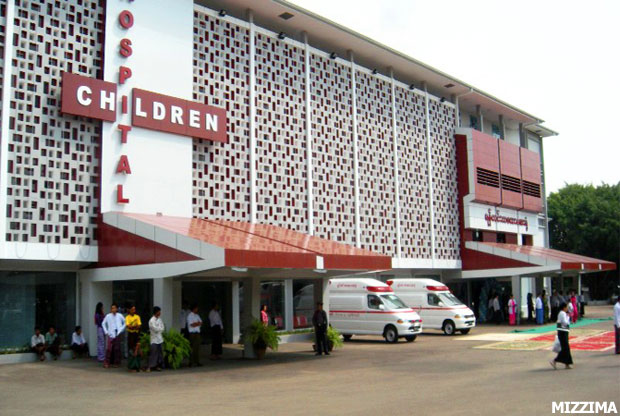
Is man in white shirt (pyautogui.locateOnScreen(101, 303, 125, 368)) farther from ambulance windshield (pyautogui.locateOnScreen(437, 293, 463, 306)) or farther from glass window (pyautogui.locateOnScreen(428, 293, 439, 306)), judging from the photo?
ambulance windshield (pyautogui.locateOnScreen(437, 293, 463, 306))

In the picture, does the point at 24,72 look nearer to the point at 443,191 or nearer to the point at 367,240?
the point at 367,240

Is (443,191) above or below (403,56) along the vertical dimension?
below

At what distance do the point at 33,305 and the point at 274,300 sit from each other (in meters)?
10.1

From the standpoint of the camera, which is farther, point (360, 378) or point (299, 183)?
point (299, 183)

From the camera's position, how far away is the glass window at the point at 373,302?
83.6 ft

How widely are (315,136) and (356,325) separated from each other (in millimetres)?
8255

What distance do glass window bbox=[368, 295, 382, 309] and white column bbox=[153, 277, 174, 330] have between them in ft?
32.0

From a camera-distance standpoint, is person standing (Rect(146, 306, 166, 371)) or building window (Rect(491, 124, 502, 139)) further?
building window (Rect(491, 124, 502, 139))

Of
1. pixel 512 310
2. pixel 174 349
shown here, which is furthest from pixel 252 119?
pixel 512 310

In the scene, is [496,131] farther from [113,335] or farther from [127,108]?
[113,335]

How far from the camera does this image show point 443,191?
36.9 m

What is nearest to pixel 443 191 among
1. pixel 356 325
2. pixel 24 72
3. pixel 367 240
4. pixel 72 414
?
pixel 367 240

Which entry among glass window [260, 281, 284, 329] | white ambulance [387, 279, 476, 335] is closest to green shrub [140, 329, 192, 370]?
glass window [260, 281, 284, 329]

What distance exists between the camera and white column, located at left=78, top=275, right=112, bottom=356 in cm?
2012
